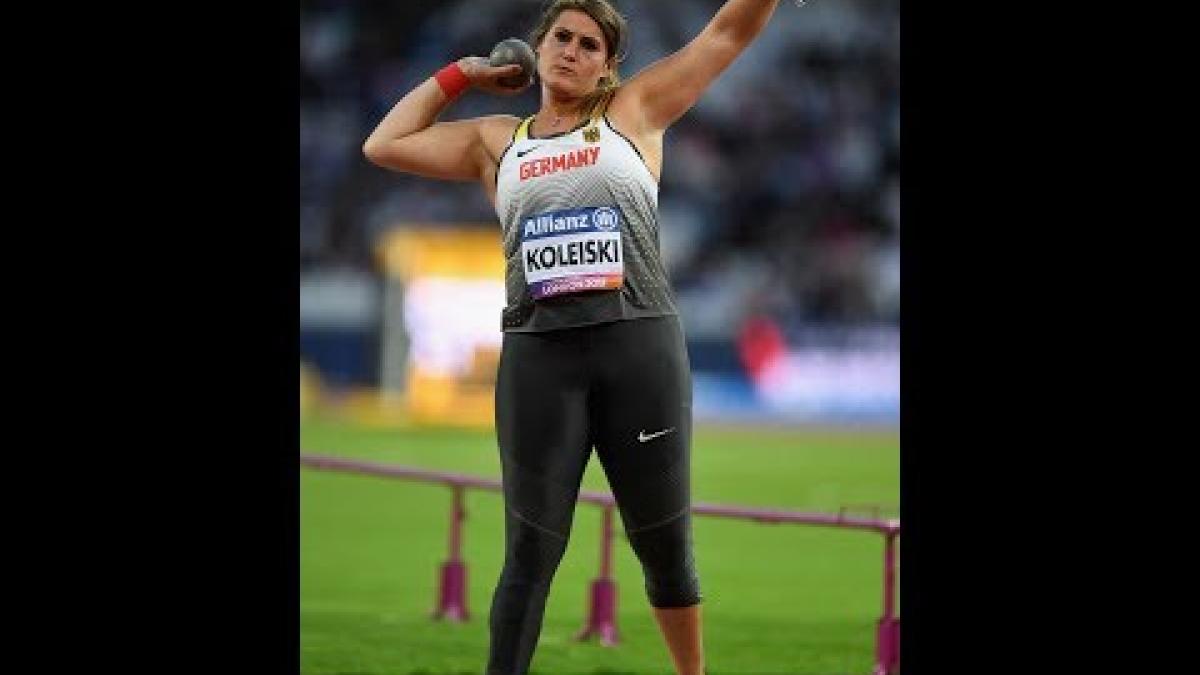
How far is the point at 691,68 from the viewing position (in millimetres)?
3926

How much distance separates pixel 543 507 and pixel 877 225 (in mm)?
13718

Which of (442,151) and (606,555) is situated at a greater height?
(442,151)

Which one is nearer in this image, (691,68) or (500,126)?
(691,68)

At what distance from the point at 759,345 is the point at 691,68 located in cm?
1354

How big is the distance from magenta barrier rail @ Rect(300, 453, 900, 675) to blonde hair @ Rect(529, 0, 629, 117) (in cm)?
135

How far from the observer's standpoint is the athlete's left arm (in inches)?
153

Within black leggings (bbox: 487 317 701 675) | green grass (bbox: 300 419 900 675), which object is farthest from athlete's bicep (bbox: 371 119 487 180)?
green grass (bbox: 300 419 900 675)

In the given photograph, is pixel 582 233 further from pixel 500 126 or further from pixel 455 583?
pixel 455 583

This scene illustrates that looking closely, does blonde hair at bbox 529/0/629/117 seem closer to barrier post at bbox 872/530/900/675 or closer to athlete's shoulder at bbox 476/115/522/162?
athlete's shoulder at bbox 476/115/522/162

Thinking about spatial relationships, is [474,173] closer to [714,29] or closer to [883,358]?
[714,29]

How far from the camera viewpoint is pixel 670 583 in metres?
3.93

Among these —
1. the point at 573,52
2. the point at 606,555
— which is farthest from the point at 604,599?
the point at 573,52

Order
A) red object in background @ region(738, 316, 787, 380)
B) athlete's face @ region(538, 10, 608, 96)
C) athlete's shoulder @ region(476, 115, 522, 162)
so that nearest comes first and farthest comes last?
athlete's face @ region(538, 10, 608, 96) → athlete's shoulder @ region(476, 115, 522, 162) → red object in background @ region(738, 316, 787, 380)

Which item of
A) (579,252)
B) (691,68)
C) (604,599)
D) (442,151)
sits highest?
(691,68)
